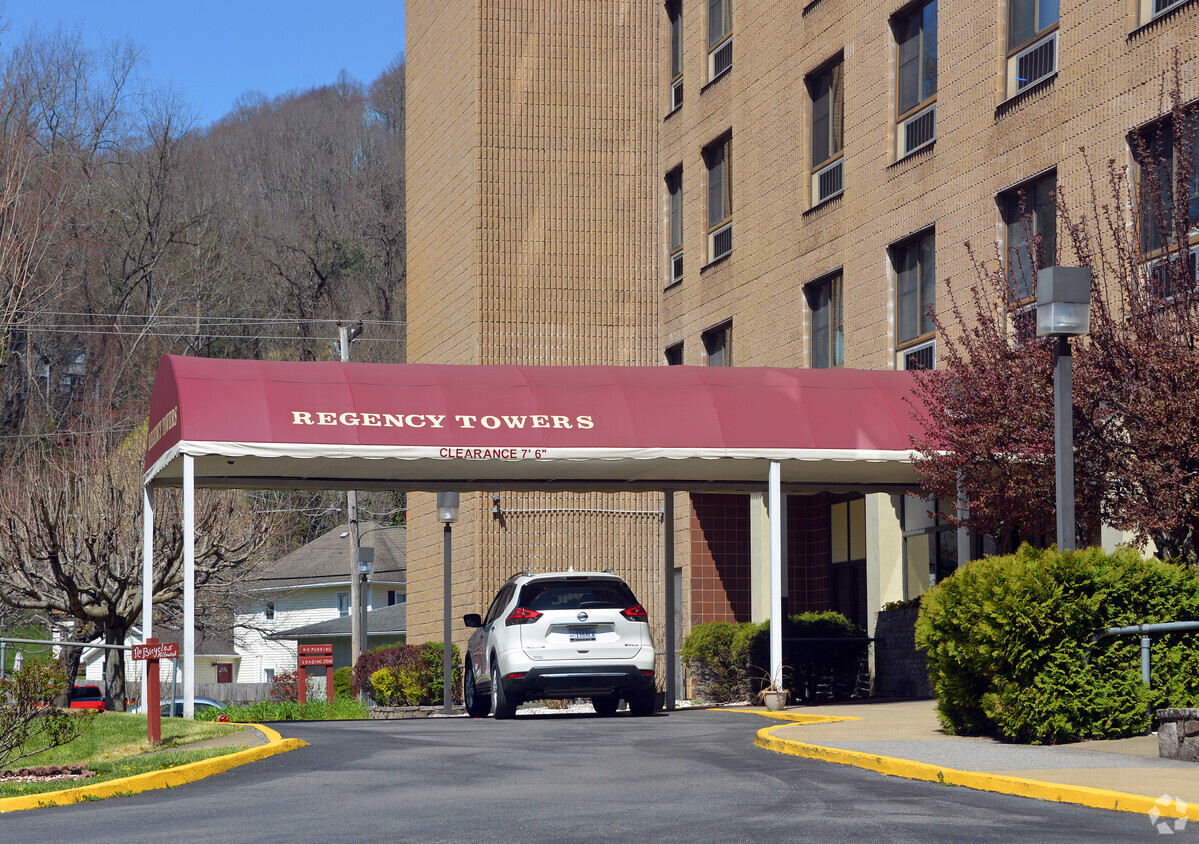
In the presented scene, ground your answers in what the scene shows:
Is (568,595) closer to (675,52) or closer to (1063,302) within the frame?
(1063,302)

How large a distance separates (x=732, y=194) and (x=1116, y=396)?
51.8ft

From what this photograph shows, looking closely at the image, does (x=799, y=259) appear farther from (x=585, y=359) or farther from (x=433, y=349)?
(x=433, y=349)

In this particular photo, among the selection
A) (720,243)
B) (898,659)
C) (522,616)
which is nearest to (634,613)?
(522,616)

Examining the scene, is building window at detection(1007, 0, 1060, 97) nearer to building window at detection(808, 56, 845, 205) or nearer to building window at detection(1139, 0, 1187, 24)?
building window at detection(1139, 0, 1187, 24)

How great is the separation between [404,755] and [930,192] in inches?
535

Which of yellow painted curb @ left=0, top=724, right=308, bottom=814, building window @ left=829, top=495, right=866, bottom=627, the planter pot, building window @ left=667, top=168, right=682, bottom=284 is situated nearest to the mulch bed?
yellow painted curb @ left=0, top=724, right=308, bottom=814

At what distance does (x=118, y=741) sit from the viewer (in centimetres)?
1645

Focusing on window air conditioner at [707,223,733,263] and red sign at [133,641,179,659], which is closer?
red sign at [133,641,179,659]

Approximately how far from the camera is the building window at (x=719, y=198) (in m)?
30.8

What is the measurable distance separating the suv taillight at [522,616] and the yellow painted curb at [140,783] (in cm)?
543

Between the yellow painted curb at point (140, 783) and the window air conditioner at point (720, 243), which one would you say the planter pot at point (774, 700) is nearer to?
the yellow painted curb at point (140, 783)

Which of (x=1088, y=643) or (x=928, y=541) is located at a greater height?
(x=928, y=541)

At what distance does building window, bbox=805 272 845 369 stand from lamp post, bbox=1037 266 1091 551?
12.3 meters

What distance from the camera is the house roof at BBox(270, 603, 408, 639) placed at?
59125 millimetres
